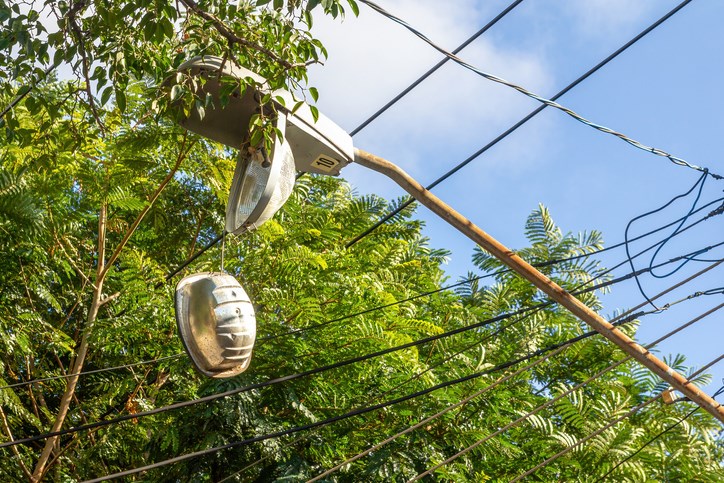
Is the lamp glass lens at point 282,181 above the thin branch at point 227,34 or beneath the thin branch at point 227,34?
beneath

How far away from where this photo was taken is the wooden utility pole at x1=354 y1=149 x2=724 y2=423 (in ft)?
12.2

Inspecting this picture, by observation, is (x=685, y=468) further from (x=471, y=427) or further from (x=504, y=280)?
(x=504, y=280)

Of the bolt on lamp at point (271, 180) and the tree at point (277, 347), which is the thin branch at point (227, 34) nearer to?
the bolt on lamp at point (271, 180)

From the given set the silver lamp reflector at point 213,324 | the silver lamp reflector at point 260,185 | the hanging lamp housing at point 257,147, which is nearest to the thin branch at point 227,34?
the hanging lamp housing at point 257,147

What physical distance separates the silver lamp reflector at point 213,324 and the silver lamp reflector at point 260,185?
263 mm

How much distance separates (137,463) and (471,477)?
3.07m

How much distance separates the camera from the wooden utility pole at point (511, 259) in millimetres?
3711

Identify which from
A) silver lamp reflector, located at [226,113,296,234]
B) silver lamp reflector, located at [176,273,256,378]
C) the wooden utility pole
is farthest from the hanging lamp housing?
silver lamp reflector, located at [176,273,256,378]

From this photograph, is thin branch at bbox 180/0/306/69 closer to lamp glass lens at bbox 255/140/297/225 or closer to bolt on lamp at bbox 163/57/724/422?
bolt on lamp at bbox 163/57/724/422

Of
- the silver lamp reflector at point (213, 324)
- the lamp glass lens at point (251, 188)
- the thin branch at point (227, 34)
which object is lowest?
the silver lamp reflector at point (213, 324)

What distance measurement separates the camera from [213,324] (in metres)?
3.57

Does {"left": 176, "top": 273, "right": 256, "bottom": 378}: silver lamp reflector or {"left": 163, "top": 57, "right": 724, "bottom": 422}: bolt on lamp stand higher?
{"left": 163, "top": 57, "right": 724, "bottom": 422}: bolt on lamp

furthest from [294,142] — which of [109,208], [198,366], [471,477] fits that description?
[109,208]

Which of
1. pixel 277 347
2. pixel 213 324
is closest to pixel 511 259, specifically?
pixel 213 324
